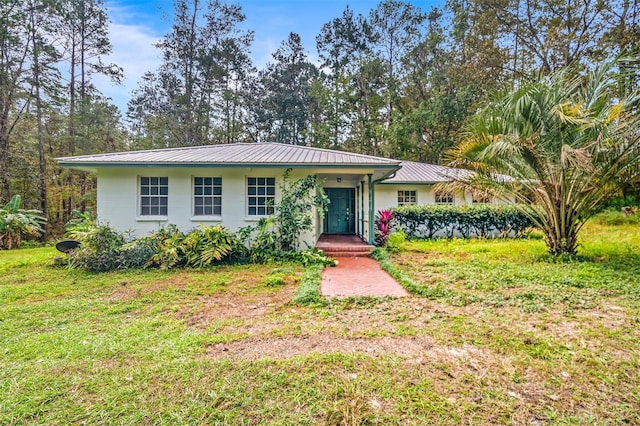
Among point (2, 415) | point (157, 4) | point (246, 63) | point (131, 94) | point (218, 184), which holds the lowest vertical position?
point (2, 415)

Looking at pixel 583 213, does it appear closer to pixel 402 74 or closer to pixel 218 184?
pixel 218 184

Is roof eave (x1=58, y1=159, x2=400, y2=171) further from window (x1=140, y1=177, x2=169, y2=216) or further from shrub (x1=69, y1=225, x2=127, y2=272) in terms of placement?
shrub (x1=69, y1=225, x2=127, y2=272)

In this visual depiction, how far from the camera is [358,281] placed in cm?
633

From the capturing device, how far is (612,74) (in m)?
6.66

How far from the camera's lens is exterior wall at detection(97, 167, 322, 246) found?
30.3ft

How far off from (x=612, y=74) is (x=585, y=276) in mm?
4551

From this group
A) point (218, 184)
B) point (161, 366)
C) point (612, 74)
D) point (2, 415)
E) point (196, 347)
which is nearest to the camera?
point (2, 415)

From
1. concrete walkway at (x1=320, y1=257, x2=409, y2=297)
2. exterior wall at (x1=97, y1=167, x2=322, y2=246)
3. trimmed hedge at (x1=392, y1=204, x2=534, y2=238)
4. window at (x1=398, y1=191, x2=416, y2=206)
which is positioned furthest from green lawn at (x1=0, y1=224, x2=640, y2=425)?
window at (x1=398, y1=191, x2=416, y2=206)

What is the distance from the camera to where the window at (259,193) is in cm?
958

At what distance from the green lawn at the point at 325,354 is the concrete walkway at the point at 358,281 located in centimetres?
43

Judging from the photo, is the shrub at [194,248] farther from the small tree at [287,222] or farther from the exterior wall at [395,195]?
the exterior wall at [395,195]

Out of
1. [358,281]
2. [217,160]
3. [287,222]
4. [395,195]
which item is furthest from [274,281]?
[395,195]

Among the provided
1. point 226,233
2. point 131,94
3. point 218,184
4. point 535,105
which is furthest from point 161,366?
point 131,94

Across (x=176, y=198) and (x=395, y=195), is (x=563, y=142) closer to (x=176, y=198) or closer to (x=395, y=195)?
(x=395, y=195)
